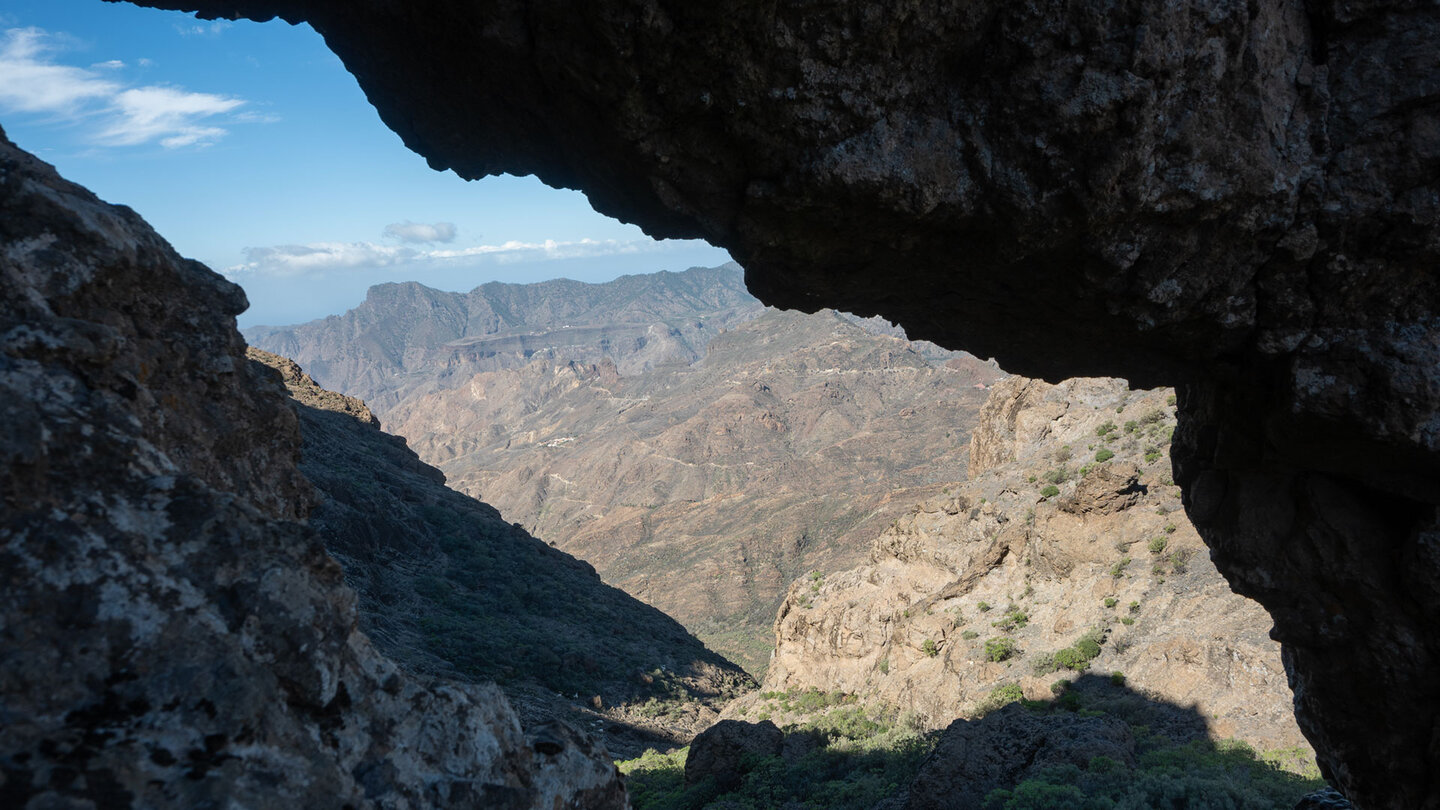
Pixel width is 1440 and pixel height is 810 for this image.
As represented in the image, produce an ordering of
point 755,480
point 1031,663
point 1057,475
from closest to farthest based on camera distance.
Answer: point 1031,663, point 1057,475, point 755,480

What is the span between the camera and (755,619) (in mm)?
83625

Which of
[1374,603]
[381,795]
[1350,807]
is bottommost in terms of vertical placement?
[1350,807]

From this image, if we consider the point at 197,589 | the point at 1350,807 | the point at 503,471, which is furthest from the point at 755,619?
the point at 503,471

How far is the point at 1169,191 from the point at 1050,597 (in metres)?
18.4

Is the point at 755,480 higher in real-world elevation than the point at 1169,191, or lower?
higher

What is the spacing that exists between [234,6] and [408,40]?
233 cm

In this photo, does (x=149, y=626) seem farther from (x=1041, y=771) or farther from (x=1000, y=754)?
(x=1000, y=754)

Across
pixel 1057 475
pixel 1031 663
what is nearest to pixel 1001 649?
pixel 1031 663

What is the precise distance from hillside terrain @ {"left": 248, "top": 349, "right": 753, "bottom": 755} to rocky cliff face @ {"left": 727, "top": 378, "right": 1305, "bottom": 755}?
22.9 ft

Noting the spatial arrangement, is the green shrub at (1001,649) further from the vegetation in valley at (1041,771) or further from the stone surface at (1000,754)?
the stone surface at (1000,754)

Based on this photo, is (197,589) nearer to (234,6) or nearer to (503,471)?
(234,6)

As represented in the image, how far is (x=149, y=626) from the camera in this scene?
314 cm

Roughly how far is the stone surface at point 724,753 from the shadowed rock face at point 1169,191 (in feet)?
38.0

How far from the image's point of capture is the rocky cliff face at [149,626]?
2879 millimetres
